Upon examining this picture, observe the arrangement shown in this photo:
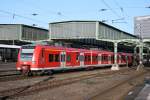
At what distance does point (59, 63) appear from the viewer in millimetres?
29438

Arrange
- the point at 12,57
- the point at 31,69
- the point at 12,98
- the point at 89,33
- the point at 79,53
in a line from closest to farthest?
the point at 12,98, the point at 31,69, the point at 79,53, the point at 12,57, the point at 89,33

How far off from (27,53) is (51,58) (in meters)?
2.59

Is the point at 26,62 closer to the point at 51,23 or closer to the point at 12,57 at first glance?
the point at 12,57

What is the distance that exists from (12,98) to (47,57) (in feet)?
45.3

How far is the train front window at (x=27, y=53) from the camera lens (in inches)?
1021

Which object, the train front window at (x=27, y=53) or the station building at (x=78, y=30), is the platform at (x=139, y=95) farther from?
the station building at (x=78, y=30)

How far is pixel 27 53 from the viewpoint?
2622cm

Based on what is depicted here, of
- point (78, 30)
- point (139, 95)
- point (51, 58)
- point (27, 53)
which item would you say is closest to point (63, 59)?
point (51, 58)

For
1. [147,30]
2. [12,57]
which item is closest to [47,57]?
[12,57]

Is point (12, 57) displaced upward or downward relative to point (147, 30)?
downward

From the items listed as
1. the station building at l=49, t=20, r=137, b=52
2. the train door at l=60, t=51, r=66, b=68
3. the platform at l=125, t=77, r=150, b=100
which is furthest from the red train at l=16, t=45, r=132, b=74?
the station building at l=49, t=20, r=137, b=52

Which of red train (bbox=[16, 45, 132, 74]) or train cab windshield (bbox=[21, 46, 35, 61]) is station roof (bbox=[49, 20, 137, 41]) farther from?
train cab windshield (bbox=[21, 46, 35, 61])

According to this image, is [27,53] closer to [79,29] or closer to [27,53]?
[27,53]

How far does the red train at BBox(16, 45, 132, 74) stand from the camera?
84.0 feet
